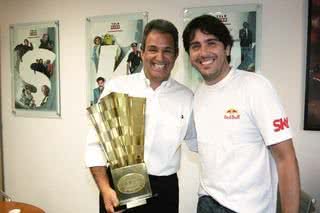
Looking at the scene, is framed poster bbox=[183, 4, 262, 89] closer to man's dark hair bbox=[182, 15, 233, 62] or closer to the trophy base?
man's dark hair bbox=[182, 15, 233, 62]

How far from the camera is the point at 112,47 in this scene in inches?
92.4

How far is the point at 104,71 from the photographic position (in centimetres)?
239

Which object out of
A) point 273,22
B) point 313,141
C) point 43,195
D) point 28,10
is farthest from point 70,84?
point 313,141

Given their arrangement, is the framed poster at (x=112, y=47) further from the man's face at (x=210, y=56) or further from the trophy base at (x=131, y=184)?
the trophy base at (x=131, y=184)

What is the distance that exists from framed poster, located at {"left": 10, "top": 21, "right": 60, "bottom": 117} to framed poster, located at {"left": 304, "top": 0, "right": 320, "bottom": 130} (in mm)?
1913

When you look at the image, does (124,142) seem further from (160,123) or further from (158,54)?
(158,54)

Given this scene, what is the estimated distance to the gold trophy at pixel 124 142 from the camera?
4.01 ft

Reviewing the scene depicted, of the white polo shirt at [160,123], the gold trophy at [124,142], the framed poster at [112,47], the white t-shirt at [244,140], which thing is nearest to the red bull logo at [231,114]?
the white t-shirt at [244,140]

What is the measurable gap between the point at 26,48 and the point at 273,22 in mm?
2046

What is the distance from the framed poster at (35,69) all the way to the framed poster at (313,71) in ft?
6.28

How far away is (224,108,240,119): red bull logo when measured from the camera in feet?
3.80

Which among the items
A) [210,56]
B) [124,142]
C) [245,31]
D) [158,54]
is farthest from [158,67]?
[245,31]

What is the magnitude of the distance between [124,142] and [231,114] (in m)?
0.44

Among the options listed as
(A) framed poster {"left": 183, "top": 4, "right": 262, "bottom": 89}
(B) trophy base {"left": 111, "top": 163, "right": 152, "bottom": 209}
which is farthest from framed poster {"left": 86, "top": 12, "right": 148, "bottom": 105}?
(B) trophy base {"left": 111, "top": 163, "right": 152, "bottom": 209}
